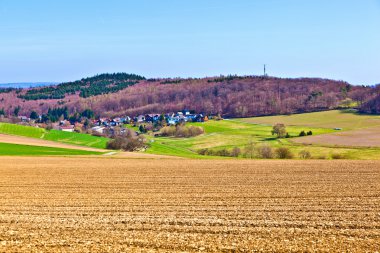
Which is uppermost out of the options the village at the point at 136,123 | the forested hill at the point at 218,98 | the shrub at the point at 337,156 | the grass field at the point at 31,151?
the forested hill at the point at 218,98

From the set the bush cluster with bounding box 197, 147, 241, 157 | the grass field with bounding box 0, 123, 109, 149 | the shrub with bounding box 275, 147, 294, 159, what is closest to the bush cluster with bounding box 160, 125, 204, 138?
the grass field with bounding box 0, 123, 109, 149

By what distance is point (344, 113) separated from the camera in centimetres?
10444

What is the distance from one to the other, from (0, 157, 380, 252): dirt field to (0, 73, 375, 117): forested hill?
288ft

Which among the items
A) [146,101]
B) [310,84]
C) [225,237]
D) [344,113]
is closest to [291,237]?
[225,237]

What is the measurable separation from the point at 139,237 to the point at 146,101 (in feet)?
512

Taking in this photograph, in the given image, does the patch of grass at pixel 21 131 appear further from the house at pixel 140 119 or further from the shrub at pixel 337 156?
the house at pixel 140 119

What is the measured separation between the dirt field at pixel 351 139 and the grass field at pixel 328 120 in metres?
8.62

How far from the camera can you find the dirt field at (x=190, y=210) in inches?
571

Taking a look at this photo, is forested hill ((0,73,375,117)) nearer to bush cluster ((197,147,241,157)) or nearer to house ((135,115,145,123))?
house ((135,115,145,123))

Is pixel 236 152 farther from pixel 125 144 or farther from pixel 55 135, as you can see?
pixel 55 135

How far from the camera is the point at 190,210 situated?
794 inches

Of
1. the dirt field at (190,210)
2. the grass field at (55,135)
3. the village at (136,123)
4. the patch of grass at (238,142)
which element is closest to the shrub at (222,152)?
the patch of grass at (238,142)

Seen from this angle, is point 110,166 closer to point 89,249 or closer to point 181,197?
point 181,197

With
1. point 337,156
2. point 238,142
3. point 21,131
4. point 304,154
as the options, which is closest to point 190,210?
point 337,156
